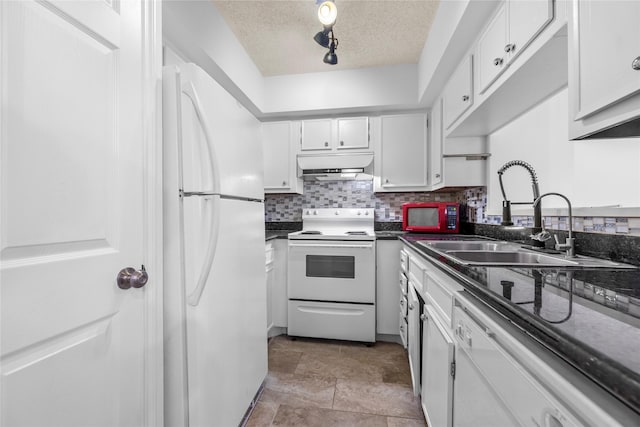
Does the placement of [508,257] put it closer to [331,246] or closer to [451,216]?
[451,216]

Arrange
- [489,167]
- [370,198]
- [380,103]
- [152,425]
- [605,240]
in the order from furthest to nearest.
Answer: [370,198] < [380,103] < [489,167] < [605,240] < [152,425]

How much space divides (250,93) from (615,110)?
2.47 metres

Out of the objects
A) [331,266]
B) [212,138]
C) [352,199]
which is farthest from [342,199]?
[212,138]

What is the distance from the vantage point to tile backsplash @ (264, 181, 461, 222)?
9.93 ft

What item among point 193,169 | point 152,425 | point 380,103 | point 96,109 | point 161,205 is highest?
point 380,103

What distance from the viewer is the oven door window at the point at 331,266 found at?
7.99 ft

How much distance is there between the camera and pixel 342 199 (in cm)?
311

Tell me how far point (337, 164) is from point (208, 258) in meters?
1.91

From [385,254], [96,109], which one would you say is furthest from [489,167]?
[96,109]

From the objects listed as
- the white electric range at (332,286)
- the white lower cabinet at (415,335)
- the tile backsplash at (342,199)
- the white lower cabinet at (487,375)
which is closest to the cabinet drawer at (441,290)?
the white lower cabinet at (487,375)

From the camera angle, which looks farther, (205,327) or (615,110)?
(205,327)

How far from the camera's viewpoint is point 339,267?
2449mm

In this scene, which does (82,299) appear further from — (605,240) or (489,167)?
(489,167)

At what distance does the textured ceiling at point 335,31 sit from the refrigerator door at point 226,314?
138 centimetres
